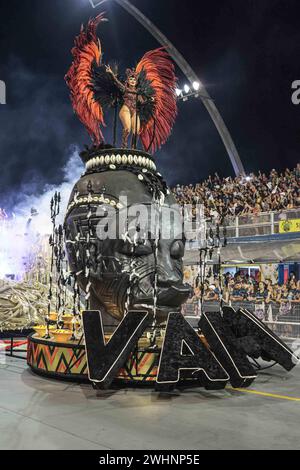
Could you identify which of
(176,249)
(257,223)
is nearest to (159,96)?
(176,249)

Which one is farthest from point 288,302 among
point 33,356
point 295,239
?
point 33,356

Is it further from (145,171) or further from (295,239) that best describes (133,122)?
(295,239)

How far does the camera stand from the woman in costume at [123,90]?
798 centimetres

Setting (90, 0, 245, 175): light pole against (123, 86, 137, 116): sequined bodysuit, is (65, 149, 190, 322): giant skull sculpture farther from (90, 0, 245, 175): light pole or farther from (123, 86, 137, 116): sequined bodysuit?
(90, 0, 245, 175): light pole

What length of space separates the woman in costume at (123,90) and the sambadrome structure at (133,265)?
2cm

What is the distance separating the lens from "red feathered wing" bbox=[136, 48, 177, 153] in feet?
27.5

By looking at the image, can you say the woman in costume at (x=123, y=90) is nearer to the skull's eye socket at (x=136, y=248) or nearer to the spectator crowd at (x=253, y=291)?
the skull's eye socket at (x=136, y=248)

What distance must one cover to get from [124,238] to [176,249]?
2.79ft

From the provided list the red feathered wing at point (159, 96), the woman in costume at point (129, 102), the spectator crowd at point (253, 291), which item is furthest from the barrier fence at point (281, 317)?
the woman in costume at point (129, 102)

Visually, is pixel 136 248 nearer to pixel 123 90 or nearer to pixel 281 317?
→ pixel 123 90

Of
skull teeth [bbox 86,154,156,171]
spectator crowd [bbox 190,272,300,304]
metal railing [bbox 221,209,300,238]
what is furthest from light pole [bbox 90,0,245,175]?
skull teeth [bbox 86,154,156,171]

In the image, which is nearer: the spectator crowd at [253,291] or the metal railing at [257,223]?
the spectator crowd at [253,291]

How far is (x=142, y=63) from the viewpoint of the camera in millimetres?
8383

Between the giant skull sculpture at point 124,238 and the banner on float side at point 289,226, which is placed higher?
the banner on float side at point 289,226
